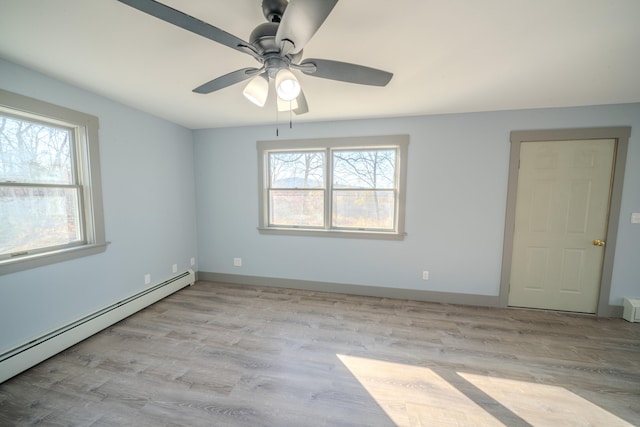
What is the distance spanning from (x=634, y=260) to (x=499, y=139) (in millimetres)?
1984

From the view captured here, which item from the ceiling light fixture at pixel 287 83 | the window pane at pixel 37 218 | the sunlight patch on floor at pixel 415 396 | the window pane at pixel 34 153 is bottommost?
the sunlight patch on floor at pixel 415 396

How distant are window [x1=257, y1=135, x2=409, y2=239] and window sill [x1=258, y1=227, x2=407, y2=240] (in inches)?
0.5

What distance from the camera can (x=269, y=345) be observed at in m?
2.26

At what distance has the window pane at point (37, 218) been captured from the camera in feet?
6.24

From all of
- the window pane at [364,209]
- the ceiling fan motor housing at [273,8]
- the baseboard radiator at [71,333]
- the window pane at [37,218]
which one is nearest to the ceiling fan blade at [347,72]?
the ceiling fan motor housing at [273,8]

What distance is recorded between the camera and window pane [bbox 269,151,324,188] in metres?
3.44

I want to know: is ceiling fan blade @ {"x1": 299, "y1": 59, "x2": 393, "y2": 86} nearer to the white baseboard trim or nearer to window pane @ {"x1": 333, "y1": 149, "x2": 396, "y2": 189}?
window pane @ {"x1": 333, "y1": 149, "x2": 396, "y2": 189}

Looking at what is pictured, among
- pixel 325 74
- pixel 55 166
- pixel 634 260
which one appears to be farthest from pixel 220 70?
pixel 634 260

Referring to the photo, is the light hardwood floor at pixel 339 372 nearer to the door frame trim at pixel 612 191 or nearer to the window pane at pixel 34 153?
the door frame trim at pixel 612 191

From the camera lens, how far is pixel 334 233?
134 inches

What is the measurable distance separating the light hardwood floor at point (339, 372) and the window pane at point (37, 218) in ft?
3.34

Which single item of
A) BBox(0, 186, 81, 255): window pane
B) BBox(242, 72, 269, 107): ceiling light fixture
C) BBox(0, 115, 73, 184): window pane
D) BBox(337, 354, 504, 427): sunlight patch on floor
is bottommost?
BBox(337, 354, 504, 427): sunlight patch on floor

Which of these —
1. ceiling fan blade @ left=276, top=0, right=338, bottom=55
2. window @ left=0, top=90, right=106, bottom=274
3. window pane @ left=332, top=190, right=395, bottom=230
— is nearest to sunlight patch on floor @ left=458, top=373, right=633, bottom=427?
window pane @ left=332, top=190, right=395, bottom=230

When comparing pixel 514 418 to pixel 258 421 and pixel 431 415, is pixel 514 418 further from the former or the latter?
pixel 258 421
